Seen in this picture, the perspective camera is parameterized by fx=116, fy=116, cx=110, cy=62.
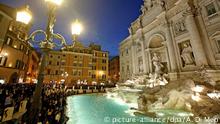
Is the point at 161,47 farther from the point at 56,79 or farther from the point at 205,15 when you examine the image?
the point at 56,79

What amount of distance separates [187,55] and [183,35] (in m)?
2.53

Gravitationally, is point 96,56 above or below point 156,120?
above

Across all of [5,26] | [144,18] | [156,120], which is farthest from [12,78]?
[144,18]

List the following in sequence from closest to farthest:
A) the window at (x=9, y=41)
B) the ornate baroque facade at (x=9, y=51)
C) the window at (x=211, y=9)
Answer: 1. the window at (x=211, y=9)
2. the ornate baroque facade at (x=9, y=51)
3. the window at (x=9, y=41)

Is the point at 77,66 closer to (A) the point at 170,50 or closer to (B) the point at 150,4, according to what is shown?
(B) the point at 150,4

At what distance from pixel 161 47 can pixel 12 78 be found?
26544mm

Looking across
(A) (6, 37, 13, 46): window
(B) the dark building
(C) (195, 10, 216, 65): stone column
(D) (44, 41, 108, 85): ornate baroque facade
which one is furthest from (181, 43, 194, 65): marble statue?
(B) the dark building

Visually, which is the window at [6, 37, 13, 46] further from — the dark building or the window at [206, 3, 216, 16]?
the dark building

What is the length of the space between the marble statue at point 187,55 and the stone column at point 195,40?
883mm

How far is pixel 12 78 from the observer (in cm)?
2089

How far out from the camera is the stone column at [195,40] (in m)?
11.7

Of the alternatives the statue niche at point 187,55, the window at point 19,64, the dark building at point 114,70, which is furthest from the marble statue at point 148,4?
the dark building at point 114,70

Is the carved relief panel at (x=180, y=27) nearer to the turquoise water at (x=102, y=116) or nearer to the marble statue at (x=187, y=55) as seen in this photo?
the marble statue at (x=187, y=55)

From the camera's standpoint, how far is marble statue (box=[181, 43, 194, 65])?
519 inches
